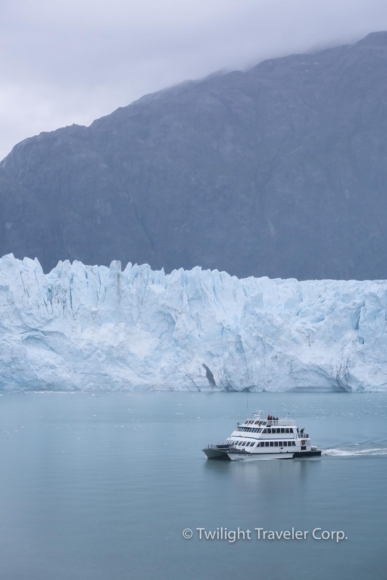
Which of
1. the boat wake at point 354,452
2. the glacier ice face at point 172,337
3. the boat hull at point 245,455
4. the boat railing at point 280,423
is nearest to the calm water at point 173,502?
the boat wake at point 354,452

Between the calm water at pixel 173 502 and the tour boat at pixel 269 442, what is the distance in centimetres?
50

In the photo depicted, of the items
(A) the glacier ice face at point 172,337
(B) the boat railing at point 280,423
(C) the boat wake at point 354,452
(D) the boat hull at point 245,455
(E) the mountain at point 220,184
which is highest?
(E) the mountain at point 220,184

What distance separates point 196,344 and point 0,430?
14605 millimetres

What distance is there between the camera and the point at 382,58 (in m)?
75.8

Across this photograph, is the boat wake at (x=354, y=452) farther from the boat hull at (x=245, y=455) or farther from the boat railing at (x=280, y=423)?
the boat railing at (x=280, y=423)

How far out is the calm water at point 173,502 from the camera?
1281cm

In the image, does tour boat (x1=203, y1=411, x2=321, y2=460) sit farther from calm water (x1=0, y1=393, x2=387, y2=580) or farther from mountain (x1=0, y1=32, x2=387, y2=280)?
mountain (x1=0, y1=32, x2=387, y2=280)

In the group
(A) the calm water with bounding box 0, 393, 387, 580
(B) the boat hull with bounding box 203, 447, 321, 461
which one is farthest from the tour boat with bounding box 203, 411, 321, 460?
(A) the calm water with bounding box 0, 393, 387, 580

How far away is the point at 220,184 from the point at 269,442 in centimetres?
4980

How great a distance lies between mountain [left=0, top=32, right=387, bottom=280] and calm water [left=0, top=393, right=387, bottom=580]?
38.9 meters

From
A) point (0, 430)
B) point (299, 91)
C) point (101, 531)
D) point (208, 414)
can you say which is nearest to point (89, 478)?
point (101, 531)

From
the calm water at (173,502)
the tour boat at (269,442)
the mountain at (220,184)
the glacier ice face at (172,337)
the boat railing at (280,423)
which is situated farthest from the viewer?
the mountain at (220,184)

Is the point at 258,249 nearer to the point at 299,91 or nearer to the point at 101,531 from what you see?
the point at 299,91

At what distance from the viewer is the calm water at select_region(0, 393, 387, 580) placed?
12812 millimetres
